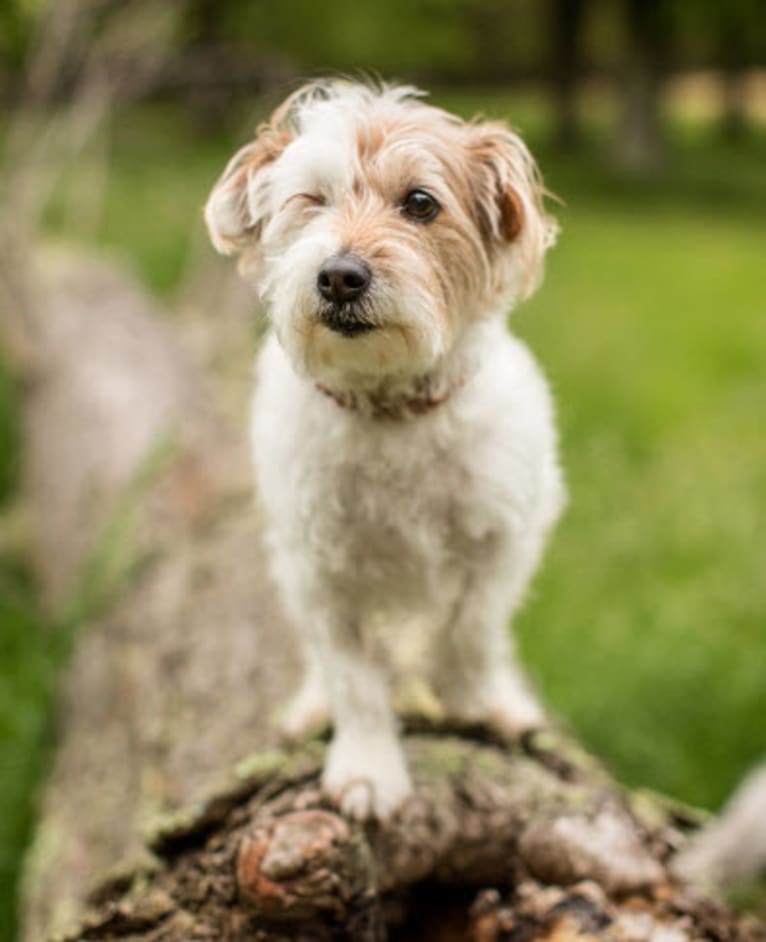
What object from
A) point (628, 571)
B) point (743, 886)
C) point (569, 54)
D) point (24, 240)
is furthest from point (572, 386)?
point (569, 54)

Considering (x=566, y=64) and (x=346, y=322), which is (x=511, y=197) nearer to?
(x=346, y=322)

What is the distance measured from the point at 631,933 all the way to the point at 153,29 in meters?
8.54

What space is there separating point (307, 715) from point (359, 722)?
1.52 ft

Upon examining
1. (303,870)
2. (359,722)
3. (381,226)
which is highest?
(381,226)

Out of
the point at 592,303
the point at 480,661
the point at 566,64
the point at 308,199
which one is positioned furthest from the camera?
→ the point at 566,64

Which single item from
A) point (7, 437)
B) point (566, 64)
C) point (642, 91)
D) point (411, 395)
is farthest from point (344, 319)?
point (566, 64)

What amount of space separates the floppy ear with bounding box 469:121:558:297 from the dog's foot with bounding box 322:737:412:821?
1308mm

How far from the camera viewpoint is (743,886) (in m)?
3.42

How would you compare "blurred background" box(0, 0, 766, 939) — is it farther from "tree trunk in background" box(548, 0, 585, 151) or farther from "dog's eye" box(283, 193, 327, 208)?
"dog's eye" box(283, 193, 327, 208)

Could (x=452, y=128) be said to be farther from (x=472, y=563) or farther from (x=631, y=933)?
(x=631, y=933)

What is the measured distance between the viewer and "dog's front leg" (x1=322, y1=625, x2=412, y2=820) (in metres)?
2.91

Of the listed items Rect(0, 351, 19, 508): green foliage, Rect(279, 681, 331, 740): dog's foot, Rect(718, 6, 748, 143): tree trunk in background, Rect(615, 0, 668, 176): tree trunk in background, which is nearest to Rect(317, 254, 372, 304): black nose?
Rect(279, 681, 331, 740): dog's foot

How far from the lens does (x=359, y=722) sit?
3.04 metres

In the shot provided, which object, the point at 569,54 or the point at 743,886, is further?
the point at 569,54
